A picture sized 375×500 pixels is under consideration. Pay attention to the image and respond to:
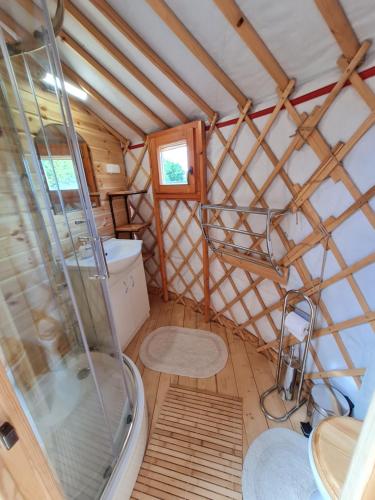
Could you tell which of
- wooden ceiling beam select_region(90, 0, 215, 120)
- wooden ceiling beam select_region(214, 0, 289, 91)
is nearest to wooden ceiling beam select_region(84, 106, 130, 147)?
wooden ceiling beam select_region(90, 0, 215, 120)

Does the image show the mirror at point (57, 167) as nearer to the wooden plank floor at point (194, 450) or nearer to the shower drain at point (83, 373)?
the shower drain at point (83, 373)

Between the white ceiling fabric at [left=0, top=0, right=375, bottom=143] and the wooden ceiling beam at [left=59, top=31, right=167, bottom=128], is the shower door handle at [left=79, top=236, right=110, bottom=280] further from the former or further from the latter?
the wooden ceiling beam at [left=59, top=31, right=167, bottom=128]

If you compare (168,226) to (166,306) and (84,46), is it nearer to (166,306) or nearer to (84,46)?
(166,306)

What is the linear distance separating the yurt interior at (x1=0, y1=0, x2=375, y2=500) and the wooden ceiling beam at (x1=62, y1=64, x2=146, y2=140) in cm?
2

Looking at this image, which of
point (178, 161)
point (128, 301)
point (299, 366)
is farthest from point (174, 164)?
point (299, 366)

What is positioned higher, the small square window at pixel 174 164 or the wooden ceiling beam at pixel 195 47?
the wooden ceiling beam at pixel 195 47

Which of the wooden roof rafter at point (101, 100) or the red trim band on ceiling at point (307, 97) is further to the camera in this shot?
the wooden roof rafter at point (101, 100)

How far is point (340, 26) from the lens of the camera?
0.90 metres

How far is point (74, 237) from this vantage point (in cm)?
118

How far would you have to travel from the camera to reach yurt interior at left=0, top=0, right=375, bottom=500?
0.88 metres

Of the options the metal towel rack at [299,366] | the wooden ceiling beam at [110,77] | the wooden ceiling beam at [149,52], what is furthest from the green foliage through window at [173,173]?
the metal towel rack at [299,366]

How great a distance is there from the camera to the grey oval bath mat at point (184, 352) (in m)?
1.79

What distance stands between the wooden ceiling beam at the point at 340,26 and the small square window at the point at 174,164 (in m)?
1.17

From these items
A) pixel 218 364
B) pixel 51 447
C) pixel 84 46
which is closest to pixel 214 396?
pixel 218 364
